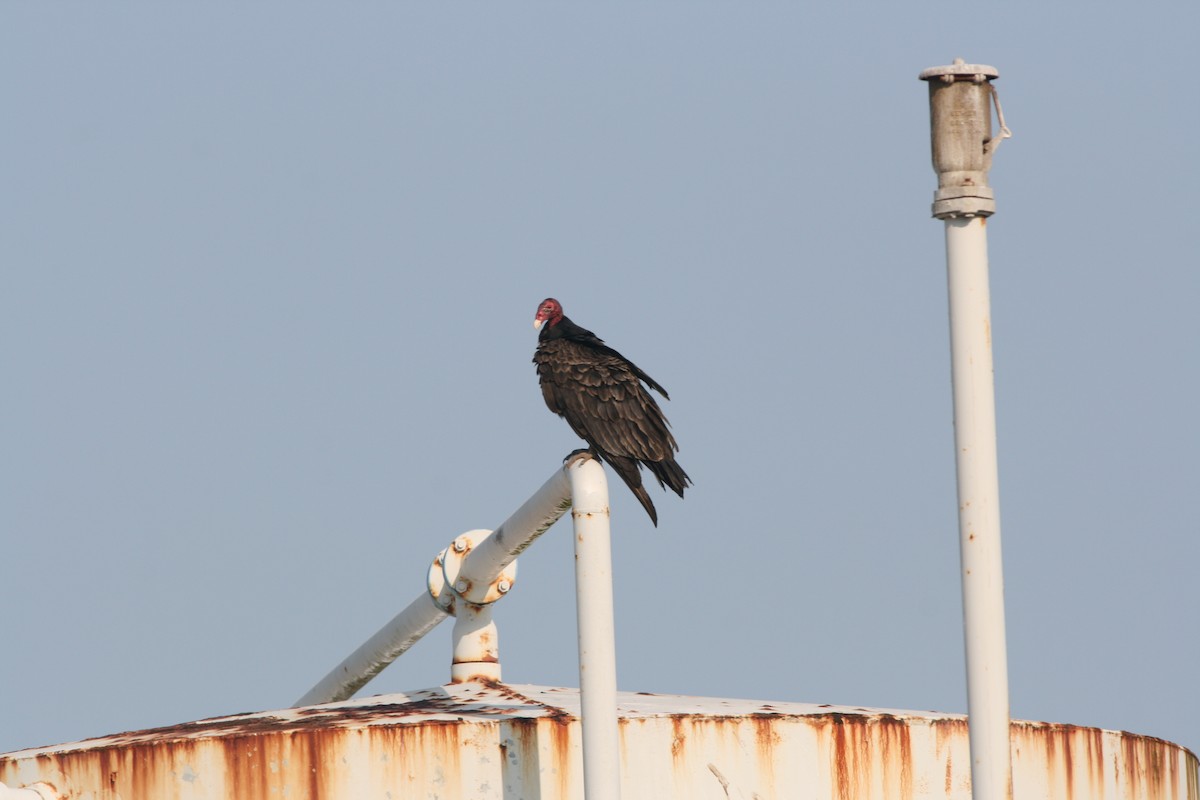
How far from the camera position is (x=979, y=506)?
6930mm

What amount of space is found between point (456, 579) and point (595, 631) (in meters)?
2.89

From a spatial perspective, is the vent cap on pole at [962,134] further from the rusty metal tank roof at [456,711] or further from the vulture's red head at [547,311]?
the vulture's red head at [547,311]

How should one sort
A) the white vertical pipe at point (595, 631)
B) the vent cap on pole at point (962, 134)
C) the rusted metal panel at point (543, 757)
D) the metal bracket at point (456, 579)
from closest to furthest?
1. the vent cap on pole at point (962, 134)
2. the white vertical pipe at point (595, 631)
3. the rusted metal panel at point (543, 757)
4. the metal bracket at point (456, 579)

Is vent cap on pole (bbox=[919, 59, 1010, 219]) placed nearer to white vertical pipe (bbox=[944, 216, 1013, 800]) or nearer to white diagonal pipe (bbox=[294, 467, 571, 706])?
white vertical pipe (bbox=[944, 216, 1013, 800])

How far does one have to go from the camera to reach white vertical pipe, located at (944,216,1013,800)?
6793 millimetres

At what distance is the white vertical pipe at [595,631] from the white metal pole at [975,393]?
158 centimetres

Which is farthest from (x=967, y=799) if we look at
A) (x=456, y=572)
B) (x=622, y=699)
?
(x=456, y=572)

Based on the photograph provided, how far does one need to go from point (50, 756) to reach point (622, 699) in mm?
3069

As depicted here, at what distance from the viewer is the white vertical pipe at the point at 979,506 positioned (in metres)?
6.79

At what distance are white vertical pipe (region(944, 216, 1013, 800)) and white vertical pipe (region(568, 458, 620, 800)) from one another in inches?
62.6

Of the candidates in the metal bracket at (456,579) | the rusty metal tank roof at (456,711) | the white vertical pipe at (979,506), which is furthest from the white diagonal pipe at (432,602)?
the white vertical pipe at (979,506)

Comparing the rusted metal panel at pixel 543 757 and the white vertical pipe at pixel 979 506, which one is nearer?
the white vertical pipe at pixel 979 506

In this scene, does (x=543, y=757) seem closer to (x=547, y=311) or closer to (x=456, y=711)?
(x=456, y=711)

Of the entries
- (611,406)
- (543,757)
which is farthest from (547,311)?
(543,757)
